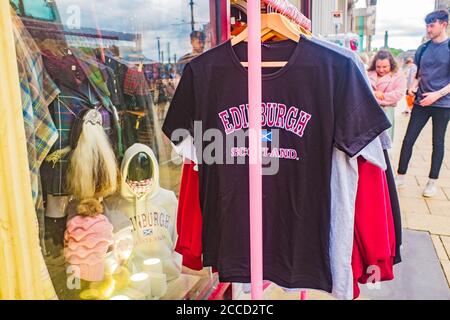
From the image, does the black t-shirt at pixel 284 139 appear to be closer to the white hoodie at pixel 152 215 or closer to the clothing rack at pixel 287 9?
the clothing rack at pixel 287 9

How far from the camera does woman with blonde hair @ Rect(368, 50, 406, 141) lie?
4766 mm

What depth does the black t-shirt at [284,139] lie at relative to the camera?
3.95ft

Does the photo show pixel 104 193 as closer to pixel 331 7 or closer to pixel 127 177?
pixel 127 177

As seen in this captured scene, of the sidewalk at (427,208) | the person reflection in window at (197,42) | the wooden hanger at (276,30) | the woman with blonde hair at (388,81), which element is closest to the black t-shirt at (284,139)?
the wooden hanger at (276,30)

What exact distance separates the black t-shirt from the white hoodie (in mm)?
320

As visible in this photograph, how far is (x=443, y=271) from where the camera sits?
8.59 feet

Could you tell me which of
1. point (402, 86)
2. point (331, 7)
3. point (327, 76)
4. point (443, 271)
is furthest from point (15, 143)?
point (331, 7)

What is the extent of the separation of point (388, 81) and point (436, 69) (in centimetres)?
124

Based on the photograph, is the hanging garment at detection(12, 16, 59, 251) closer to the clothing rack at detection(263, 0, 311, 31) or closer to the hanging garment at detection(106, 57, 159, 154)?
the hanging garment at detection(106, 57, 159, 154)

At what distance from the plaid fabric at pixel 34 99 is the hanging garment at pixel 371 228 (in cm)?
97

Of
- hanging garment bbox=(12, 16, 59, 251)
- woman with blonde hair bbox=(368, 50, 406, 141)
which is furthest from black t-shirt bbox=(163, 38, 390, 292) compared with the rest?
woman with blonde hair bbox=(368, 50, 406, 141)

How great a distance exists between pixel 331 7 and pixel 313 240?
18.7 feet

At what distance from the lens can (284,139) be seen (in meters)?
1.29

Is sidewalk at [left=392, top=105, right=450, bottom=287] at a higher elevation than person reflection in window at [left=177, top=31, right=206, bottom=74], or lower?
lower
